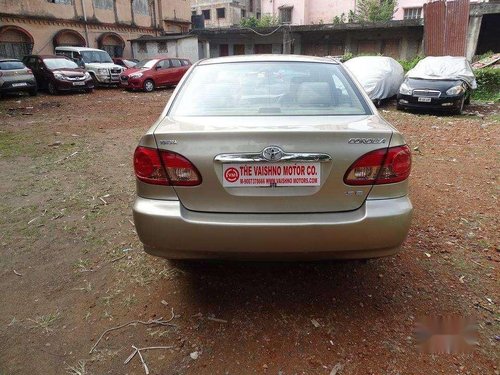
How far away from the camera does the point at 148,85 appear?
15.9 m

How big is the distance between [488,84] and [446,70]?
130 inches

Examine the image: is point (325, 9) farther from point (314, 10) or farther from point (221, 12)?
point (221, 12)

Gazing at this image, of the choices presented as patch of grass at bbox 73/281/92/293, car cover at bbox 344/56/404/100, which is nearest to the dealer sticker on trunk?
patch of grass at bbox 73/281/92/293

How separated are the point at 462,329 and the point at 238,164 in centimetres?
165

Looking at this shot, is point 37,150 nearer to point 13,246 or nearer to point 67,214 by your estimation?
point 67,214

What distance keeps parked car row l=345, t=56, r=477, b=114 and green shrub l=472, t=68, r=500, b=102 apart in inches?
68.6

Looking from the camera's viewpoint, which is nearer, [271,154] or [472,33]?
[271,154]

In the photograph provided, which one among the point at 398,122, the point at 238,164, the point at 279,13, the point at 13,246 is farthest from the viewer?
the point at 279,13

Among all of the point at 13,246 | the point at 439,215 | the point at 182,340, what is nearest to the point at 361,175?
the point at 182,340

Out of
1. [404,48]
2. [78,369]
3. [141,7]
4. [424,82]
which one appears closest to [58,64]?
[424,82]

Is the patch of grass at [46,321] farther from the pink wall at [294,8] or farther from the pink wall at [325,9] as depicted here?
the pink wall at [294,8]

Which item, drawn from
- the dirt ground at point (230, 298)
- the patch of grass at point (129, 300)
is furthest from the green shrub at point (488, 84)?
the patch of grass at point (129, 300)

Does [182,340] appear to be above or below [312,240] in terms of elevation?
below

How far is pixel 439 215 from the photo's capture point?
3.62m
